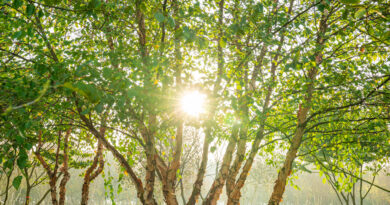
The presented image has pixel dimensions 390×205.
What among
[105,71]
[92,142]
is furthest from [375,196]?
[105,71]

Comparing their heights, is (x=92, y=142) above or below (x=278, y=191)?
above

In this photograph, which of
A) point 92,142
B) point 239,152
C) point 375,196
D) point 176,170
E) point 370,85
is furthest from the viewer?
point 375,196

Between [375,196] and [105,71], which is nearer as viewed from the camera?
[105,71]

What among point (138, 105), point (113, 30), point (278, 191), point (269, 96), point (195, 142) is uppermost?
point (113, 30)

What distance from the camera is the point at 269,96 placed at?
21.4 ft

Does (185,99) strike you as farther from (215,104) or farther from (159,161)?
(159,161)

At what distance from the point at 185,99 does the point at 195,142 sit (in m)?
6.20

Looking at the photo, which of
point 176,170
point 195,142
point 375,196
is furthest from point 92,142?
point 375,196

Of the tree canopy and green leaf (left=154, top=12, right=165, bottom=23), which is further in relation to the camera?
the tree canopy

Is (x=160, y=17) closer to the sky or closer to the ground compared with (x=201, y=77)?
closer to the ground

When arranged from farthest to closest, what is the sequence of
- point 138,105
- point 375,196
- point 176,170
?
point 375,196 → point 176,170 → point 138,105

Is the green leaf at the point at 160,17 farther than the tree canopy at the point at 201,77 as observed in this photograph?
No

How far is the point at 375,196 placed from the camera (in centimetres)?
4678

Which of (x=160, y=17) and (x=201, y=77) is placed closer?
(x=160, y=17)
